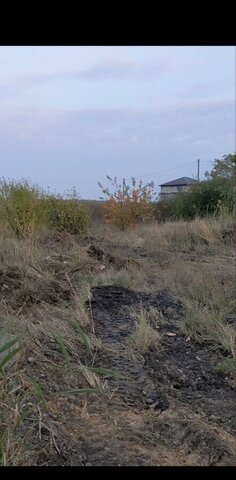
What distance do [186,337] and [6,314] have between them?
63.4 inches

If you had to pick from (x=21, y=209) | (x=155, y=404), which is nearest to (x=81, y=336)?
Answer: (x=155, y=404)

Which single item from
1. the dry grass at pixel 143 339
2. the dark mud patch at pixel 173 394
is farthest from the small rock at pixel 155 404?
the dry grass at pixel 143 339

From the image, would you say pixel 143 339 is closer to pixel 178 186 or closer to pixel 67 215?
pixel 67 215

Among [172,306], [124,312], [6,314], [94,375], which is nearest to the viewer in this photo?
[94,375]

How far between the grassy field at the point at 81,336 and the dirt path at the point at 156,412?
0.01 m

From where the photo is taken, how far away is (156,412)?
9.47 feet

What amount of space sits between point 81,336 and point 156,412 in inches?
29.7

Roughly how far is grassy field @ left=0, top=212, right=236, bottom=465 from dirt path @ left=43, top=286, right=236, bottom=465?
1 centimetres

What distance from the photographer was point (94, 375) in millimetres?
3072

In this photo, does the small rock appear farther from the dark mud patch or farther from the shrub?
the shrub

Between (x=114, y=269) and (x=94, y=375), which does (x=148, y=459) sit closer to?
(x=94, y=375)
